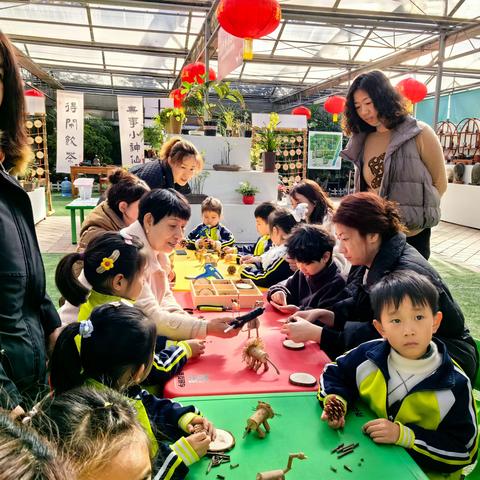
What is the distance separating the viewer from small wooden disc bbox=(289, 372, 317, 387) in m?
1.53

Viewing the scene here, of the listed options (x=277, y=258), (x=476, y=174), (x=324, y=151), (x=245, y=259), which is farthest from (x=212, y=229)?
(x=324, y=151)

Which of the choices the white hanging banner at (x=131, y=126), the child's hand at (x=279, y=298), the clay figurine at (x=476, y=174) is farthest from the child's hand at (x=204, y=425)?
the clay figurine at (x=476, y=174)

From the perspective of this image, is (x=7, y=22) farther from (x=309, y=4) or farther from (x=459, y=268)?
(x=459, y=268)

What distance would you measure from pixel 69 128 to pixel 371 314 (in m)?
10.8

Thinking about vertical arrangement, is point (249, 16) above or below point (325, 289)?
above

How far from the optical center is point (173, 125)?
6039 mm

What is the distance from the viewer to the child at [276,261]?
3000 mm

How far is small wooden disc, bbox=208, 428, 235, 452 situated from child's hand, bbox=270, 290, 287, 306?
1246mm

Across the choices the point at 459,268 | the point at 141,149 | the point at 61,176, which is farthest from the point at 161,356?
the point at 61,176

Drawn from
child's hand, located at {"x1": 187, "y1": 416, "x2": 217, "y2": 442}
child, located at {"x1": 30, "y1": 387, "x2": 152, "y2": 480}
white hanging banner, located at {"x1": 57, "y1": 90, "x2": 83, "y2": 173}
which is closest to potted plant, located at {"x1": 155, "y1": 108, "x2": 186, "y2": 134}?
child's hand, located at {"x1": 187, "y1": 416, "x2": 217, "y2": 442}

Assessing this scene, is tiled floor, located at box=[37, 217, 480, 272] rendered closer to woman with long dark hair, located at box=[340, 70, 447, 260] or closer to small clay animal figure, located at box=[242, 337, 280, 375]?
woman with long dark hair, located at box=[340, 70, 447, 260]

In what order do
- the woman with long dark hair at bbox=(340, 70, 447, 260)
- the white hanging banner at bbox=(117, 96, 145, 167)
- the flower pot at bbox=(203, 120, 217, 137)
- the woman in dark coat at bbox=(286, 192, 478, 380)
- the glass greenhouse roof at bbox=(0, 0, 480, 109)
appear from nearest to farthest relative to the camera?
the woman in dark coat at bbox=(286, 192, 478, 380)
the woman with long dark hair at bbox=(340, 70, 447, 260)
the flower pot at bbox=(203, 120, 217, 137)
the glass greenhouse roof at bbox=(0, 0, 480, 109)
the white hanging banner at bbox=(117, 96, 145, 167)

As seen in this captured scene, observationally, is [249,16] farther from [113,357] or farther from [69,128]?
[69,128]

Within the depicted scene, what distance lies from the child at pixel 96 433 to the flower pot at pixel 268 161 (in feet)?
19.3
